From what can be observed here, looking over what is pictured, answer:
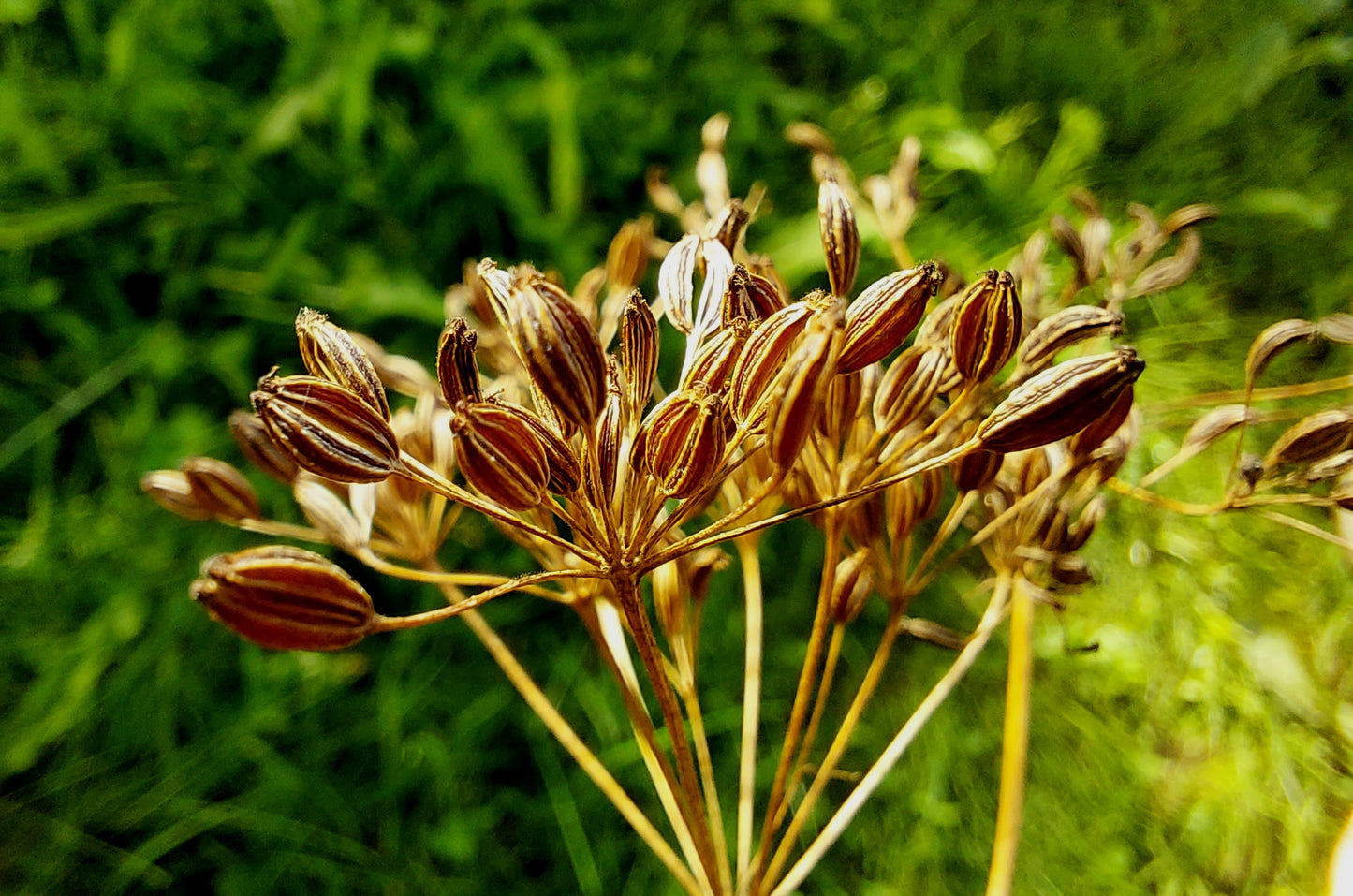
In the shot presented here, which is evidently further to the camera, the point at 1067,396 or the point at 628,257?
the point at 628,257

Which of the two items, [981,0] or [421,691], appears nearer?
[421,691]

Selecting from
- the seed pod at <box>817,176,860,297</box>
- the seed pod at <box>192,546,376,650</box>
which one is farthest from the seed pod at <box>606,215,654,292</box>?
the seed pod at <box>192,546,376,650</box>

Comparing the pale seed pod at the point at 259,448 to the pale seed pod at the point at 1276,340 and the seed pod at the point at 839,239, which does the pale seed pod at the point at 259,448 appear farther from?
the pale seed pod at the point at 1276,340

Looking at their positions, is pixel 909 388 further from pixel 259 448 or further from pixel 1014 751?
pixel 259 448

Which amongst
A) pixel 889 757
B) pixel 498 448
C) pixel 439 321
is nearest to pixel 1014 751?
pixel 889 757

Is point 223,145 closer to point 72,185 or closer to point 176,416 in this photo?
point 72,185

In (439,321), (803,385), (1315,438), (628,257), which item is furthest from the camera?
(439,321)

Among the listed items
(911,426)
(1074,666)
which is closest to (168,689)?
(911,426)
